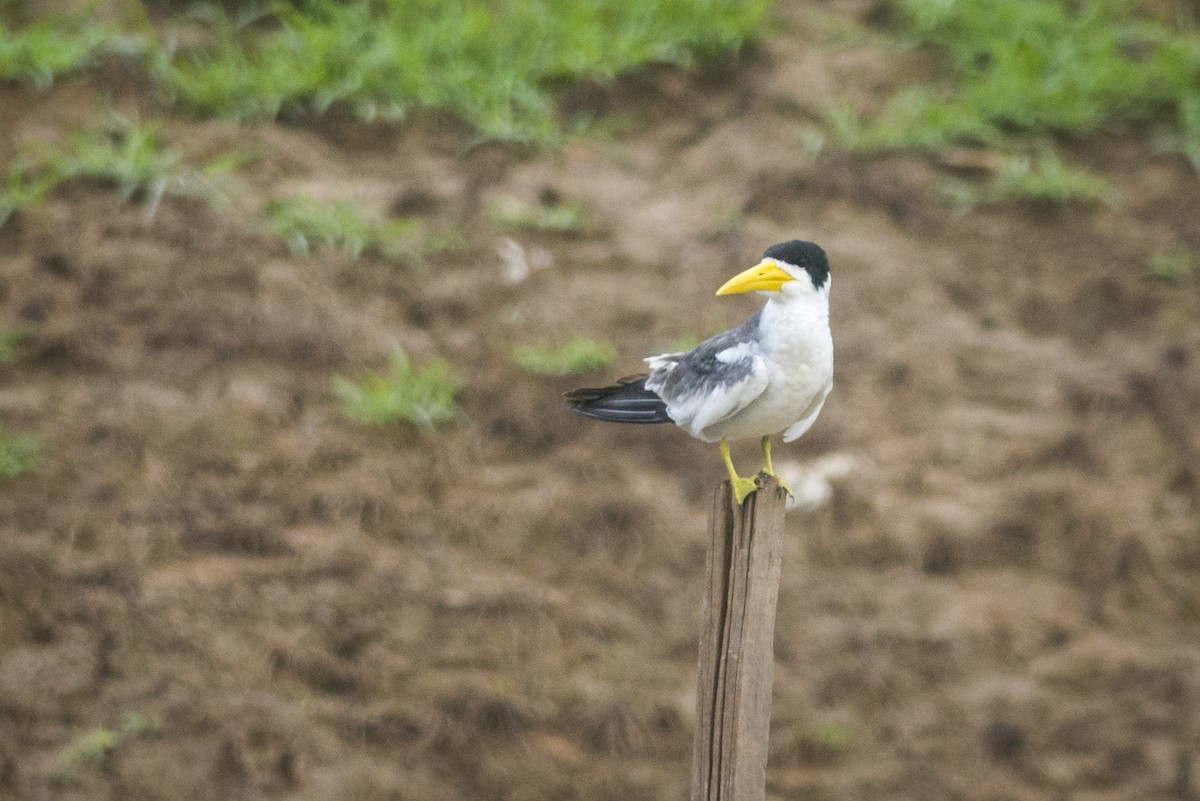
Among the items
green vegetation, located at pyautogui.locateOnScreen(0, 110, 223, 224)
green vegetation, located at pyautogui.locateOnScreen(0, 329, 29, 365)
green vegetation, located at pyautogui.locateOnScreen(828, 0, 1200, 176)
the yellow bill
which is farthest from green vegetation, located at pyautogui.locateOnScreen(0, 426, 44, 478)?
green vegetation, located at pyautogui.locateOnScreen(828, 0, 1200, 176)

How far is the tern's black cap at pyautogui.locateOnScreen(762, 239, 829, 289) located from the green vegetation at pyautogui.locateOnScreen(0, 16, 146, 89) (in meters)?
4.27

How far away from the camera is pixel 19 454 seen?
431 centimetres

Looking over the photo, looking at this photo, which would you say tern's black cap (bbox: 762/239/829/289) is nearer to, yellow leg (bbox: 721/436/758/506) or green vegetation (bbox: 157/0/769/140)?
yellow leg (bbox: 721/436/758/506)

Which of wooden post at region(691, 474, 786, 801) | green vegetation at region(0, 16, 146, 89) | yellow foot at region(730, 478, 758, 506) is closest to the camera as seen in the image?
wooden post at region(691, 474, 786, 801)

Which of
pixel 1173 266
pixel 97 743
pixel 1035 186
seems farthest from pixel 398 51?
pixel 1173 266

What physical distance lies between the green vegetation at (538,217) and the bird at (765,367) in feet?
8.96

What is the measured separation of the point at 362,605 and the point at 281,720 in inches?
18.2

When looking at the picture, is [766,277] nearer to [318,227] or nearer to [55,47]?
[318,227]

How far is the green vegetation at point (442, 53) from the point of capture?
5676mm

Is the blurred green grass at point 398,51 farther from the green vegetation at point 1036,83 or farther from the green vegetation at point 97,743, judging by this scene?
the green vegetation at point 97,743

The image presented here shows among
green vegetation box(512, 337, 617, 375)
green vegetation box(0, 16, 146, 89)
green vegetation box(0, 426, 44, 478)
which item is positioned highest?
green vegetation box(0, 16, 146, 89)

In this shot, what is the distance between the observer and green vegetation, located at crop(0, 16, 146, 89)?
549 centimetres

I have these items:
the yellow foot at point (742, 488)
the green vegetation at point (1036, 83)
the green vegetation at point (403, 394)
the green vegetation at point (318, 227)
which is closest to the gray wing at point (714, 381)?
the yellow foot at point (742, 488)

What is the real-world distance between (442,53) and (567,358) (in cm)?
198
